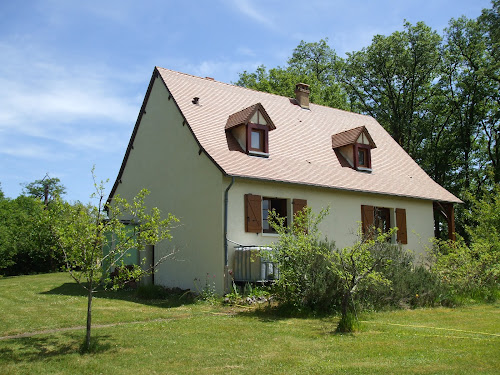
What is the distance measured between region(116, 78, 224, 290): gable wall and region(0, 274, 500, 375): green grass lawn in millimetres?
3056

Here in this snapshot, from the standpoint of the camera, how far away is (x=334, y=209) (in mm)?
17406

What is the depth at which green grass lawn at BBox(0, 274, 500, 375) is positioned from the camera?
697 centimetres

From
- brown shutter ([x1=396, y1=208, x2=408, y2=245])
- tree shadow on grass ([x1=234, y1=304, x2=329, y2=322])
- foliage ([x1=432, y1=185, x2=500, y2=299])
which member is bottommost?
tree shadow on grass ([x1=234, y1=304, x2=329, y2=322])

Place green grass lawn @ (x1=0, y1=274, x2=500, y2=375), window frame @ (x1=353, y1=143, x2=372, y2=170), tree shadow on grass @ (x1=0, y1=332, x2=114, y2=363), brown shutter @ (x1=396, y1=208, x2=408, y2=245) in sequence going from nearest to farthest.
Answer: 1. green grass lawn @ (x1=0, y1=274, x2=500, y2=375)
2. tree shadow on grass @ (x1=0, y1=332, x2=114, y2=363)
3. brown shutter @ (x1=396, y1=208, x2=408, y2=245)
4. window frame @ (x1=353, y1=143, x2=372, y2=170)

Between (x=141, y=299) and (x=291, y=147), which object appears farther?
(x=291, y=147)

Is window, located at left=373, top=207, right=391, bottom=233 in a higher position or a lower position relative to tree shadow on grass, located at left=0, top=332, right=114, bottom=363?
higher

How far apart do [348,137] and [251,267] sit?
8.15m

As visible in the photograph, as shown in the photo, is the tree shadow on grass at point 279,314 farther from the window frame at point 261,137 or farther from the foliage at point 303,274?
the window frame at point 261,137

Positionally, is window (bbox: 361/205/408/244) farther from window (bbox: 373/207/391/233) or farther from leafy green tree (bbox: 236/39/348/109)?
leafy green tree (bbox: 236/39/348/109)

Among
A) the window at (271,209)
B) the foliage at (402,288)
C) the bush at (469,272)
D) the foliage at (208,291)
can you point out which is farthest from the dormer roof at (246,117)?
the bush at (469,272)

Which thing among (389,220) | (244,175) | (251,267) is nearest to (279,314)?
(251,267)

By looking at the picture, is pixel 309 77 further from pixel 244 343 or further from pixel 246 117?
pixel 244 343

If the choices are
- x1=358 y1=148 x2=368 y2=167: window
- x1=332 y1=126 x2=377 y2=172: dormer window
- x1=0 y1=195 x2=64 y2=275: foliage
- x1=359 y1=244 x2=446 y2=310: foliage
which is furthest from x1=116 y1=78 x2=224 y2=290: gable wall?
x1=0 y1=195 x2=64 y2=275: foliage

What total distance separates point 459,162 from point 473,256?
68.7 feet
